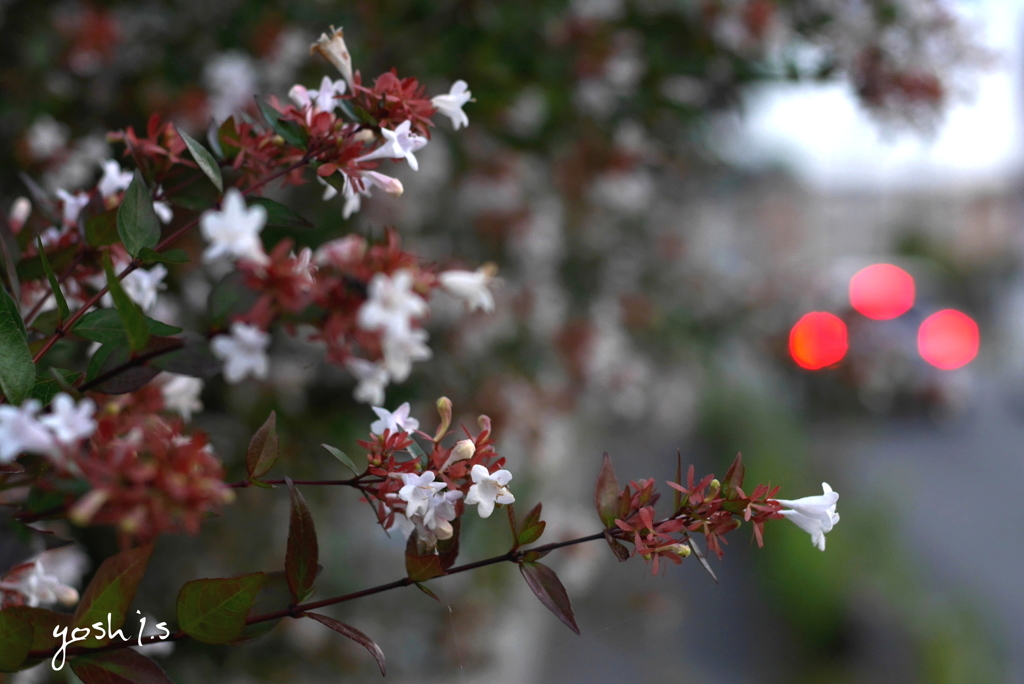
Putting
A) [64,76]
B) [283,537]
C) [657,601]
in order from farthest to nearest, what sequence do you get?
[657,601] → [283,537] → [64,76]

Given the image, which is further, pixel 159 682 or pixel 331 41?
pixel 331 41

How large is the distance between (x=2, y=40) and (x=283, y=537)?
1176mm

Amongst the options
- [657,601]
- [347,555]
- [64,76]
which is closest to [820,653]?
[657,601]

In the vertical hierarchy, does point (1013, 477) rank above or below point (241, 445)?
above

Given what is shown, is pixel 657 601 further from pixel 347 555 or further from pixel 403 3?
pixel 403 3

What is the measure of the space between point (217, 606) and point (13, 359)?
0.19 m

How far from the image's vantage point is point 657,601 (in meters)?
2.26

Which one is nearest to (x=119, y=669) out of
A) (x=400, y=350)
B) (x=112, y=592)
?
(x=112, y=592)

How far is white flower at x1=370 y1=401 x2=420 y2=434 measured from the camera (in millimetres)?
513

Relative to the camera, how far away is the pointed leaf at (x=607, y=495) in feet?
1.78

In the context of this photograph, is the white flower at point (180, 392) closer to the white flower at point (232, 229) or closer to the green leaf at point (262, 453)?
the green leaf at point (262, 453)

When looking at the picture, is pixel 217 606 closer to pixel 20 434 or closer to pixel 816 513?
pixel 20 434

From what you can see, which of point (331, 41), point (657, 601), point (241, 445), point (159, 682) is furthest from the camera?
point (657, 601)

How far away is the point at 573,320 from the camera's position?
254 centimetres
